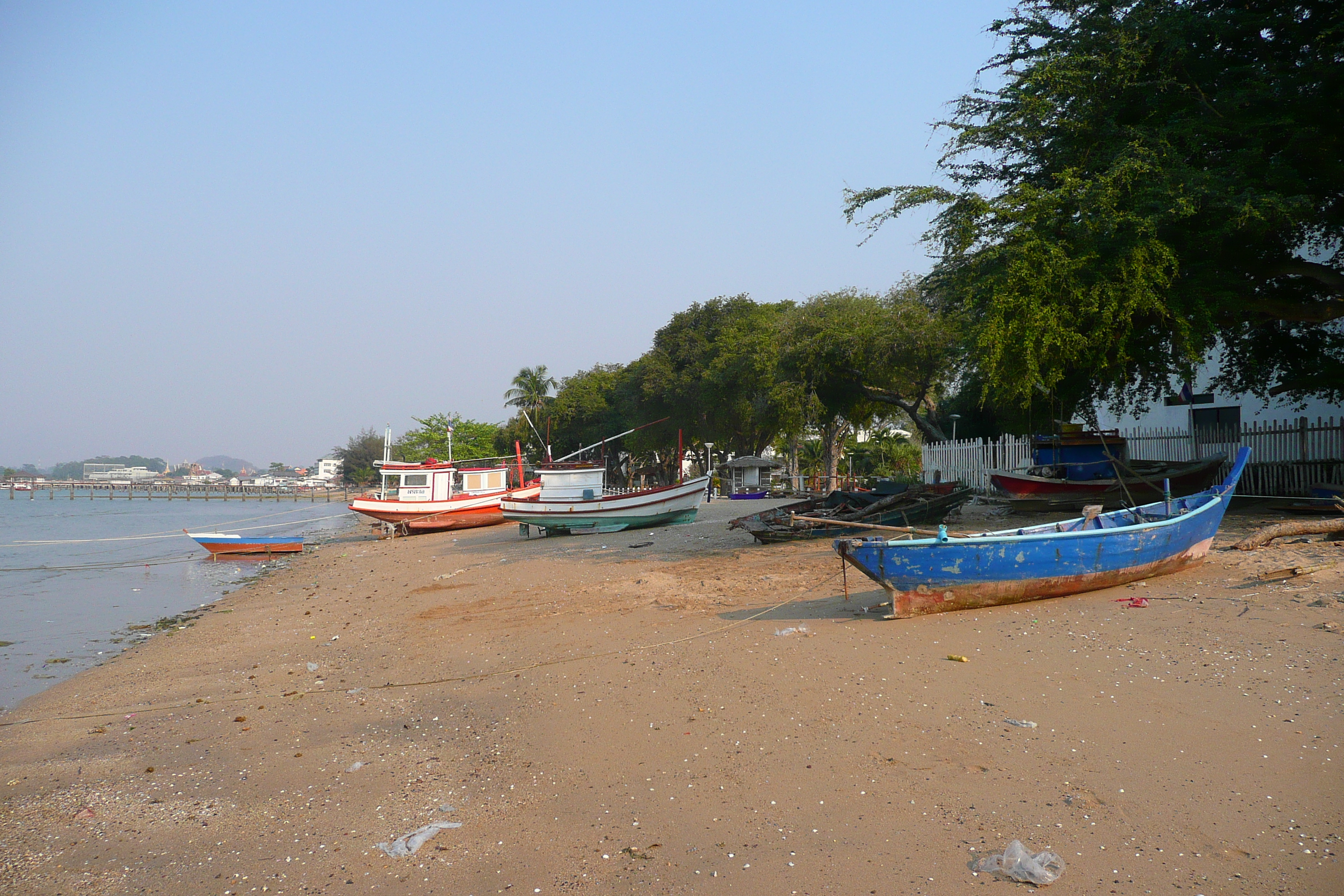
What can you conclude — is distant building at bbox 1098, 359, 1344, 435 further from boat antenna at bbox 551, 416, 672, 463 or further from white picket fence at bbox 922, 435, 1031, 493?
boat antenna at bbox 551, 416, 672, 463

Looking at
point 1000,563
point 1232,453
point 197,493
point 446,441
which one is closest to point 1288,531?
point 1000,563

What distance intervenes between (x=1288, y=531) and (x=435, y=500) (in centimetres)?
2840

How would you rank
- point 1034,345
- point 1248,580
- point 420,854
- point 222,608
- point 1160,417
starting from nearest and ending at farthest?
1. point 420,854
2. point 1248,580
3. point 1034,345
4. point 222,608
5. point 1160,417

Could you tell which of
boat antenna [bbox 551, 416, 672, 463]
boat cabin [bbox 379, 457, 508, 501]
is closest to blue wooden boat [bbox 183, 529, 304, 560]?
boat cabin [bbox 379, 457, 508, 501]

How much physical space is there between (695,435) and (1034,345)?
35838mm

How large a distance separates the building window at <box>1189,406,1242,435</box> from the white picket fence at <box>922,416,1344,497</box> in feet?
2.46

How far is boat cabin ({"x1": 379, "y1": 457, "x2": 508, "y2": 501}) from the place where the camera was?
32531mm

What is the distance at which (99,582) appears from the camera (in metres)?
20.6

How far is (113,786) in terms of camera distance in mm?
5898

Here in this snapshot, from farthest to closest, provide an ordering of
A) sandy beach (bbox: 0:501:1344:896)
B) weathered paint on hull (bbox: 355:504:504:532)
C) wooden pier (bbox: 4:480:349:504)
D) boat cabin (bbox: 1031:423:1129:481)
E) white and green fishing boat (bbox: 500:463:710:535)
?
wooden pier (bbox: 4:480:349:504), weathered paint on hull (bbox: 355:504:504:532), white and green fishing boat (bbox: 500:463:710:535), boat cabin (bbox: 1031:423:1129:481), sandy beach (bbox: 0:501:1344:896)

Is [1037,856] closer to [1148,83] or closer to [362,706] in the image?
[362,706]

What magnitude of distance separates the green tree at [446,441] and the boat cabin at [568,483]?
36.6m

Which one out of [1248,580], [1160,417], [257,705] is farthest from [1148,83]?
[1160,417]

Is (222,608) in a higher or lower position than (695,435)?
lower
